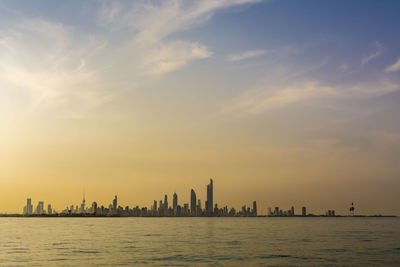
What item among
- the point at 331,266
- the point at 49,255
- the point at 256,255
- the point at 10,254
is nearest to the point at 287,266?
the point at 331,266

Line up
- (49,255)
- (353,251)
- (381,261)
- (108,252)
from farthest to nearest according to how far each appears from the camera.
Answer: (353,251) < (108,252) < (49,255) < (381,261)

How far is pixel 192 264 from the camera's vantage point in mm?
59906

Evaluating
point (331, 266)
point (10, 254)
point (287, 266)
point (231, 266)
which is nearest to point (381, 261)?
point (331, 266)

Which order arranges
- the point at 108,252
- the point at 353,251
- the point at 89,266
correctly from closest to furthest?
the point at 89,266 < the point at 108,252 < the point at 353,251

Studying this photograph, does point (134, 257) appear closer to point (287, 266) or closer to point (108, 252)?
point (108, 252)

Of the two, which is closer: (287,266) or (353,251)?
(287,266)

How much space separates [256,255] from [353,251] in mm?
23060

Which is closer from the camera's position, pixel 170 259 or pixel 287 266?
pixel 287 266

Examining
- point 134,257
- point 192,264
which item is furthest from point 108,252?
point 192,264

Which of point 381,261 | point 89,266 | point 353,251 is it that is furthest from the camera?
point 353,251

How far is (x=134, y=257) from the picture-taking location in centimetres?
6781

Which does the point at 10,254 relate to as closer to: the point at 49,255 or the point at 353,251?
the point at 49,255

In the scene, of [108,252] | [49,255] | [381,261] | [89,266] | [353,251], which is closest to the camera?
[89,266]

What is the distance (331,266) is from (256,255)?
15.9 m
